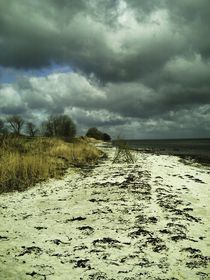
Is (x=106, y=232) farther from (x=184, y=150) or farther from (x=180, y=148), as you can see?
(x=180, y=148)

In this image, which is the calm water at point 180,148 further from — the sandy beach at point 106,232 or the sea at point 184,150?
the sandy beach at point 106,232

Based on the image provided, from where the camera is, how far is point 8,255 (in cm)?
495

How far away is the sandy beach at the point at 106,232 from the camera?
449 centimetres

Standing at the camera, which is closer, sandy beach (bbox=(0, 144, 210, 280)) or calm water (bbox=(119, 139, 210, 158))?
sandy beach (bbox=(0, 144, 210, 280))

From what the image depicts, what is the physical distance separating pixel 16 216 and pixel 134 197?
3587mm

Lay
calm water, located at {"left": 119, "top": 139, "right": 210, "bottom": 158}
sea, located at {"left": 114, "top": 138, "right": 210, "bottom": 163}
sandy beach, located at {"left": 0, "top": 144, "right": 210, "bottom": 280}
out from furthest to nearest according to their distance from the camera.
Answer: calm water, located at {"left": 119, "top": 139, "right": 210, "bottom": 158}
sea, located at {"left": 114, "top": 138, "right": 210, "bottom": 163}
sandy beach, located at {"left": 0, "top": 144, "right": 210, "bottom": 280}

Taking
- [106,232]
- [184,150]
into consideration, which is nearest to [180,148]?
[184,150]

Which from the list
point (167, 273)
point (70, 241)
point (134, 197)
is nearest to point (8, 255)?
point (70, 241)

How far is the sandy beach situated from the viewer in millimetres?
4492

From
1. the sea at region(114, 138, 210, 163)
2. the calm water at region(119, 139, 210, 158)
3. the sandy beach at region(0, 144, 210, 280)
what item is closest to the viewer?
the sandy beach at region(0, 144, 210, 280)

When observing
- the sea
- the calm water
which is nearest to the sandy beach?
the sea

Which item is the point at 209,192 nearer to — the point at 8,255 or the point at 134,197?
the point at 134,197

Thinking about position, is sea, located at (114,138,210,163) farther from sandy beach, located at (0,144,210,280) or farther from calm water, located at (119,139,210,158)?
sandy beach, located at (0,144,210,280)

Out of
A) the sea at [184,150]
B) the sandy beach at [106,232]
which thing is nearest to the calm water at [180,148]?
the sea at [184,150]
